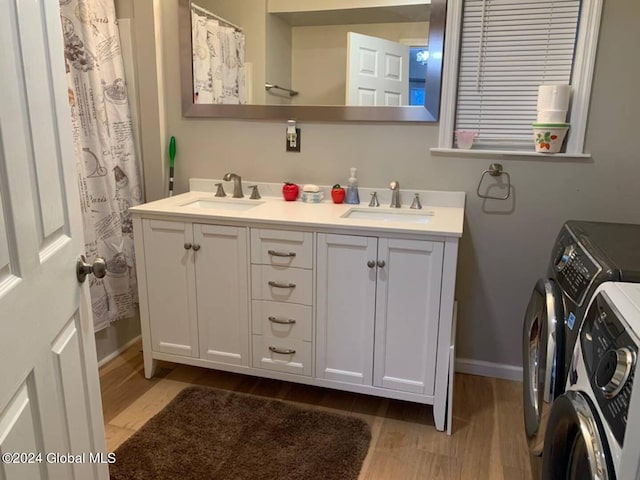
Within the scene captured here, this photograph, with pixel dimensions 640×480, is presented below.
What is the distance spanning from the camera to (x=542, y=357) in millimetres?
1495

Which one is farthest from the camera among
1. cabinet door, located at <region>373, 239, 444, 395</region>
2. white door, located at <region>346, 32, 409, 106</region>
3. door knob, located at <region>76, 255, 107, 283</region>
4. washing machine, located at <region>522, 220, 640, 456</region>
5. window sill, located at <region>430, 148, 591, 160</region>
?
white door, located at <region>346, 32, 409, 106</region>

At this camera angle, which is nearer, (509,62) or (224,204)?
(509,62)

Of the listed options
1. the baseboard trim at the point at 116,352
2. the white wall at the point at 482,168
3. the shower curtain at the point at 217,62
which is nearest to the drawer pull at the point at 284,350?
the white wall at the point at 482,168

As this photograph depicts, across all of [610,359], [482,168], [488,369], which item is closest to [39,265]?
[610,359]

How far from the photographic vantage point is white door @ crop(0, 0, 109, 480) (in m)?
0.87

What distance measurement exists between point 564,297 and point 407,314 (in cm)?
66

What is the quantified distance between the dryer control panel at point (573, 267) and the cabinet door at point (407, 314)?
0.42 meters

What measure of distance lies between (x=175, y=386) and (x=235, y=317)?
18.9 inches

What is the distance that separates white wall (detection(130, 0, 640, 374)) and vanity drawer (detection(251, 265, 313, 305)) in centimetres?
61

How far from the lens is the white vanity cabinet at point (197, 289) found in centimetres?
216

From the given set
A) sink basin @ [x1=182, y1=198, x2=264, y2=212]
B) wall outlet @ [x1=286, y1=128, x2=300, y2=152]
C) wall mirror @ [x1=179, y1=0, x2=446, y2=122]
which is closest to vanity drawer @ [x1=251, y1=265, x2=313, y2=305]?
sink basin @ [x1=182, y1=198, x2=264, y2=212]

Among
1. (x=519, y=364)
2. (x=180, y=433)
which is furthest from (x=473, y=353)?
(x=180, y=433)

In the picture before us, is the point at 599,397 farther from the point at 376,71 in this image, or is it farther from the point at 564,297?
the point at 376,71

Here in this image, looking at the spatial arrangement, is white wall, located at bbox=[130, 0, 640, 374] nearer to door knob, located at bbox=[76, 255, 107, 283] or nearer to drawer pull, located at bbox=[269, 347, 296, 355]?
drawer pull, located at bbox=[269, 347, 296, 355]
